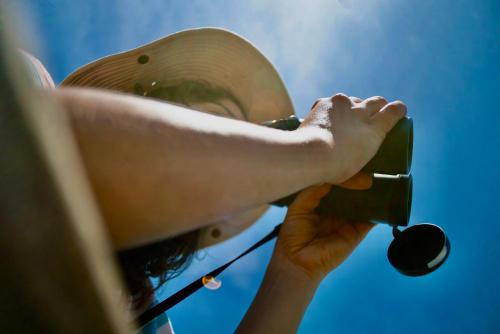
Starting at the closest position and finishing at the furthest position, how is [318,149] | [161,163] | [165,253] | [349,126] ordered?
[161,163] → [318,149] → [349,126] → [165,253]

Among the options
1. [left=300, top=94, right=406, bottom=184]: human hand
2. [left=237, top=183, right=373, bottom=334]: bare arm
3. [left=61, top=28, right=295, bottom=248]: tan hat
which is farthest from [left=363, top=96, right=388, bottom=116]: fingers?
[left=61, top=28, right=295, bottom=248]: tan hat

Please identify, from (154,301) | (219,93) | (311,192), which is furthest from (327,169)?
(154,301)

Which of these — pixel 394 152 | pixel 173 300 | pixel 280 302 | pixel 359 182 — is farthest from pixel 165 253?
pixel 394 152

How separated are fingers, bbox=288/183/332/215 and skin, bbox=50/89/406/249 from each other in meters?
0.47

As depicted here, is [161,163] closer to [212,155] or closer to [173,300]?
[212,155]

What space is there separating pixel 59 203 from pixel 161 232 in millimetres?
134

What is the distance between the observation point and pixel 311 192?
40.9 inches

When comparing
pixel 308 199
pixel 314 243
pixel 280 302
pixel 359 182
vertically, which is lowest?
pixel 280 302

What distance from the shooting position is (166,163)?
43cm

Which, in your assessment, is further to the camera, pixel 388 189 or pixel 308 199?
pixel 308 199

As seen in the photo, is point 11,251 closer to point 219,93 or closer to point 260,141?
point 260,141

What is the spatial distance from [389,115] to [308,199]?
13.4 inches

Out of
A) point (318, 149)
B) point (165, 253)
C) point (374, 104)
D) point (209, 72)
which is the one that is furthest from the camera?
point (209, 72)

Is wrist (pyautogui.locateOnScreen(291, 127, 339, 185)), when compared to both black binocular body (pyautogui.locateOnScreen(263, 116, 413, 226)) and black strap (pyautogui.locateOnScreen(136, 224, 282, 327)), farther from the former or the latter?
black strap (pyautogui.locateOnScreen(136, 224, 282, 327))
